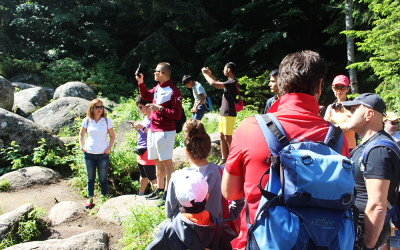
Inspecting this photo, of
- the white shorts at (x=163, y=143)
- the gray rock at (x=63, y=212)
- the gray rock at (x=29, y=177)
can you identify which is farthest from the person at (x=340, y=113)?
the gray rock at (x=29, y=177)

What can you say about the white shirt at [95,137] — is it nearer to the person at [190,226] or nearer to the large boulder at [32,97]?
the person at [190,226]

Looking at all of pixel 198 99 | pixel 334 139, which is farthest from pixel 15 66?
pixel 334 139

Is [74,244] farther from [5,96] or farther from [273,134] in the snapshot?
[5,96]

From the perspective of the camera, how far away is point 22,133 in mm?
6773

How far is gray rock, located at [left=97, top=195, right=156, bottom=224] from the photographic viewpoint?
4285mm

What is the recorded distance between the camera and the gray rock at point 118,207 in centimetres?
429

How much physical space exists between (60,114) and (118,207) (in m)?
5.72

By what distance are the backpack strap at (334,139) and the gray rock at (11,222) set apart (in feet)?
13.8

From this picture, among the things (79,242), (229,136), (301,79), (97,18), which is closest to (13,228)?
(79,242)

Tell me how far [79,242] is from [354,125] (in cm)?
322

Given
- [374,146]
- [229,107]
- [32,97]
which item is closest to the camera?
[374,146]

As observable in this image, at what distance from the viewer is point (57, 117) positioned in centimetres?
880

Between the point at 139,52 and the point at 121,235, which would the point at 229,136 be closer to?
the point at 121,235

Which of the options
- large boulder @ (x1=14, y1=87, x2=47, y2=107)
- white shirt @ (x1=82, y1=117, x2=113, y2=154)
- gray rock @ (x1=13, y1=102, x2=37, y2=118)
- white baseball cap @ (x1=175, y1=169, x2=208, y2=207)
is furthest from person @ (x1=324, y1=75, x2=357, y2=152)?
large boulder @ (x1=14, y1=87, x2=47, y2=107)
